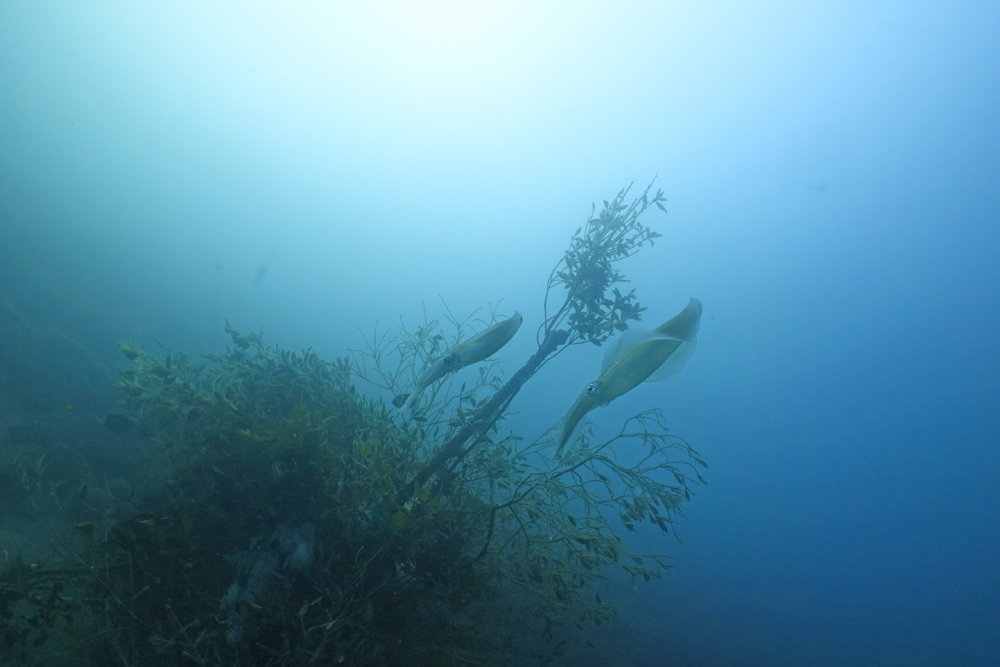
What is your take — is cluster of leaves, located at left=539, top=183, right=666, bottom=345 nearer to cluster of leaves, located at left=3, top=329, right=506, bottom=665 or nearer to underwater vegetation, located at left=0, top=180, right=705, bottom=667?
underwater vegetation, located at left=0, top=180, right=705, bottom=667

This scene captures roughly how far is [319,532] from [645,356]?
2999mm

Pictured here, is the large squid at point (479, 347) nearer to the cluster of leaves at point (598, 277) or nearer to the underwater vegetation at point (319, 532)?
the underwater vegetation at point (319, 532)

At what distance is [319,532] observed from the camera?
340cm

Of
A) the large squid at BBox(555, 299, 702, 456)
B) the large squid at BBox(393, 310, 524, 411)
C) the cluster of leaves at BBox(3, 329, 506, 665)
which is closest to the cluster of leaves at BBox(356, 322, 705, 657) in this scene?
the cluster of leaves at BBox(3, 329, 506, 665)

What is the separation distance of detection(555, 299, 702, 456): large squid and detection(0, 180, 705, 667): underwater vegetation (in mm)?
39

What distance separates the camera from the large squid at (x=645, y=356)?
1948mm

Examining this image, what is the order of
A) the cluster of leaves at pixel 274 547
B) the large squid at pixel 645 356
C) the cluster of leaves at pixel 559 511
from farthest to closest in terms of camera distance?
1. the cluster of leaves at pixel 559 511
2. the cluster of leaves at pixel 274 547
3. the large squid at pixel 645 356

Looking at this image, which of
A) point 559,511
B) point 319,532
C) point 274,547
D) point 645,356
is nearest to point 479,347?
point 645,356

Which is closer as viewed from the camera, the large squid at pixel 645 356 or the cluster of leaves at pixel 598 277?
the large squid at pixel 645 356

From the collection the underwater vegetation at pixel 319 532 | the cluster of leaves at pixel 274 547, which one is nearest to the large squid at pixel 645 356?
the underwater vegetation at pixel 319 532

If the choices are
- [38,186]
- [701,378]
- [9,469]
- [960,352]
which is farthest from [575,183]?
[960,352]

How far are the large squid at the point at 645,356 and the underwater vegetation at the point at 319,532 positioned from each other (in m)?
0.04

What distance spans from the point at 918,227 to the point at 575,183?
44.0 m

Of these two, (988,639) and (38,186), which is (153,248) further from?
(988,639)
